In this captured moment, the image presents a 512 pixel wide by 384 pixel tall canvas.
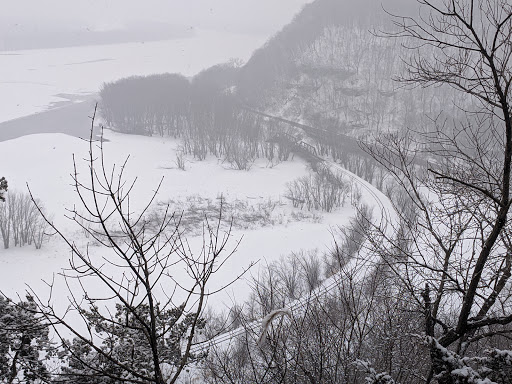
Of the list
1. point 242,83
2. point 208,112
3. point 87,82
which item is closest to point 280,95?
point 242,83

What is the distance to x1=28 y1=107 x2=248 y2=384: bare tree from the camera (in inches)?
157

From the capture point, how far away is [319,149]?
70750mm

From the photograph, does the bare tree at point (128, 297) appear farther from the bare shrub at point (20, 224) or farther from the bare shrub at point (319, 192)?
the bare shrub at point (319, 192)

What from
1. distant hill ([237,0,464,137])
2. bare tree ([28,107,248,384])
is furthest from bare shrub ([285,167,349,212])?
distant hill ([237,0,464,137])

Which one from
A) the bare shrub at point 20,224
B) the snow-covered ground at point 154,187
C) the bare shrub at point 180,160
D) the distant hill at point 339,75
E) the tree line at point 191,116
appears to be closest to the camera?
the snow-covered ground at point 154,187

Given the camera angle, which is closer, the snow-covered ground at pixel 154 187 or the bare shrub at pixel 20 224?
the snow-covered ground at pixel 154 187

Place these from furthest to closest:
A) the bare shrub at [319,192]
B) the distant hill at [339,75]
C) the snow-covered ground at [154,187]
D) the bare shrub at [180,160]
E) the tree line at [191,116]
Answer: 1. the distant hill at [339,75]
2. the tree line at [191,116]
3. the bare shrub at [180,160]
4. the bare shrub at [319,192]
5. the snow-covered ground at [154,187]

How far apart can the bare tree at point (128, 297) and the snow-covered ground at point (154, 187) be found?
2450 millimetres

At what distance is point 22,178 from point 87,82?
291 feet

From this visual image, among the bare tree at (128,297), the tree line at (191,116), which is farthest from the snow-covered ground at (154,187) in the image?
the tree line at (191,116)

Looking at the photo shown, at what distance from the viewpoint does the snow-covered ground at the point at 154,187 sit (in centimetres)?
3506

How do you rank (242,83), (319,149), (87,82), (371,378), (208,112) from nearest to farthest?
(371,378) < (319,149) < (208,112) < (242,83) < (87,82)

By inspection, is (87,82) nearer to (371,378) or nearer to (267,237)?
(267,237)

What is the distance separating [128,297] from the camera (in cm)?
1476
